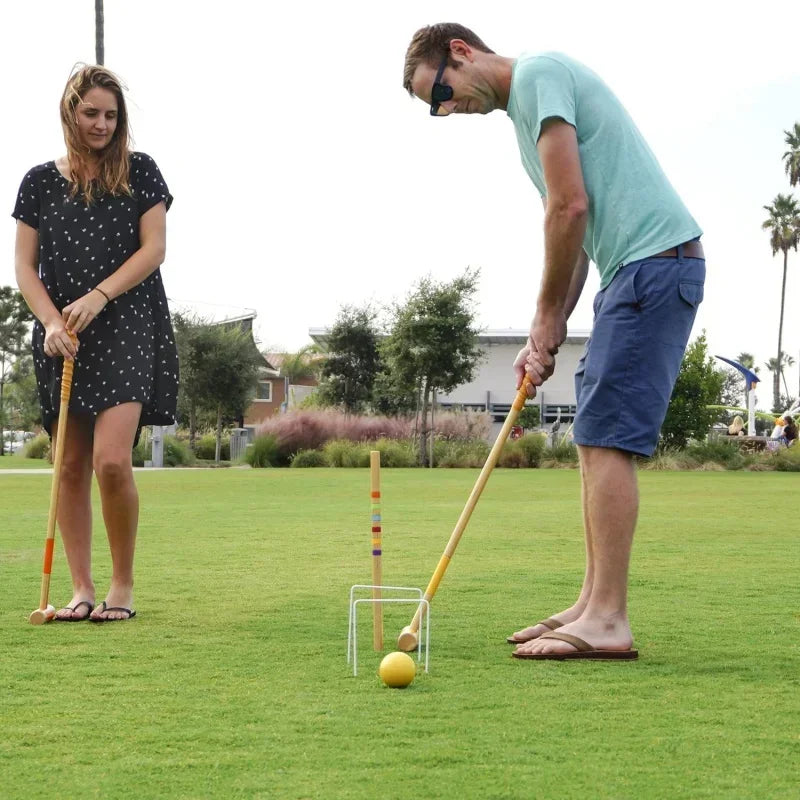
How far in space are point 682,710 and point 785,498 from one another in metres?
12.1

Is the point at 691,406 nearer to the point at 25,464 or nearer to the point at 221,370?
the point at 221,370

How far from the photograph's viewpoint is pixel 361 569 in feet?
20.7

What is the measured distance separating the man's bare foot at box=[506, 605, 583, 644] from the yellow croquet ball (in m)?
0.85

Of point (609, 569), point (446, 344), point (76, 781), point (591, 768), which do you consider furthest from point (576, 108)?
point (446, 344)

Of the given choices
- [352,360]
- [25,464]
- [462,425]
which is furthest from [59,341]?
[352,360]

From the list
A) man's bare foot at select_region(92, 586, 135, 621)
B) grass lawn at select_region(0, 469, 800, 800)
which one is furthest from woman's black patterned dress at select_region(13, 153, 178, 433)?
grass lawn at select_region(0, 469, 800, 800)

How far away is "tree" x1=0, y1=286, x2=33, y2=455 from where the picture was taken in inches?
1960

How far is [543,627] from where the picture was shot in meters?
4.02

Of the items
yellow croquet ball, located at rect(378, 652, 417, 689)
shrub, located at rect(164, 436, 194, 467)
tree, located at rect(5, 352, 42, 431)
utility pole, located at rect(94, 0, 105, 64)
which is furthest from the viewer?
tree, located at rect(5, 352, 42, 431)

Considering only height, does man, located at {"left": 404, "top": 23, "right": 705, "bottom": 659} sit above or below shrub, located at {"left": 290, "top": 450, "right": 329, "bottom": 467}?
above

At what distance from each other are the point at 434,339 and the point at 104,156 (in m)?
27.0

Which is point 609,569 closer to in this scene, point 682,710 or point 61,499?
point 682,710

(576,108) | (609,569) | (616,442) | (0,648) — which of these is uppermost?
(576,108)

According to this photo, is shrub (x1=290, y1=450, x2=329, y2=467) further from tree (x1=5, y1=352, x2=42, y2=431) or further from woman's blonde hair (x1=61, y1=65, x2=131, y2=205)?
tree (x1=5, y1=352, x2=42, y2=431)
